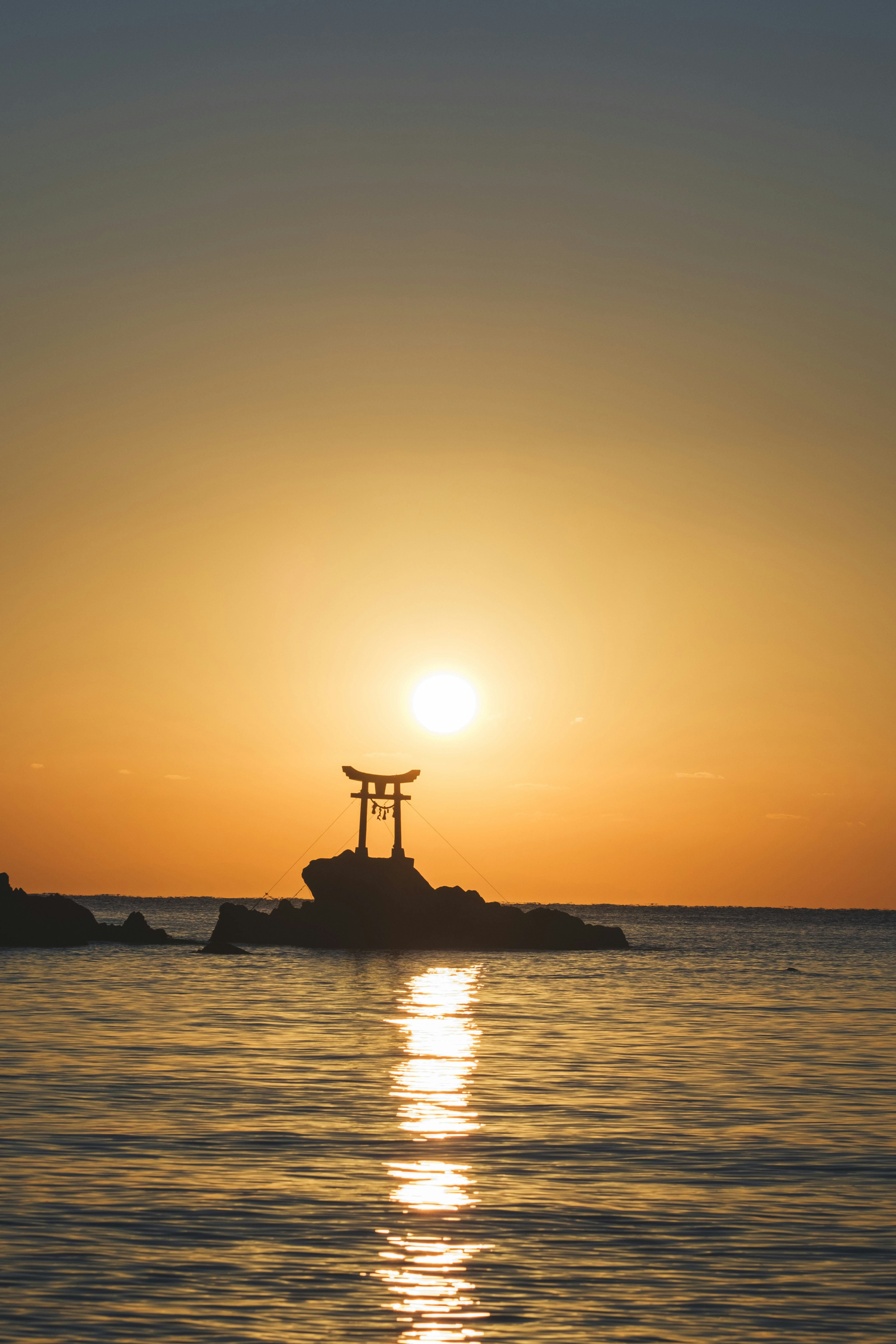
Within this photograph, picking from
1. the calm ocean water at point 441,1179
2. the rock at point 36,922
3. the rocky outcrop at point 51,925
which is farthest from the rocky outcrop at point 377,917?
the calm ocean water at point 441,1179

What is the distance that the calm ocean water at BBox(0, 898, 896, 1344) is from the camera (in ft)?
33.3

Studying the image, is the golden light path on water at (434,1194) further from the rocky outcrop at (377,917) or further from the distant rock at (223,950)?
the rocky outcrop at (377,917)

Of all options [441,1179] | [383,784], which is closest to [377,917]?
[383,784]

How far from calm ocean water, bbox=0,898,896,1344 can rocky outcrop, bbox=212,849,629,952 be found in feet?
130

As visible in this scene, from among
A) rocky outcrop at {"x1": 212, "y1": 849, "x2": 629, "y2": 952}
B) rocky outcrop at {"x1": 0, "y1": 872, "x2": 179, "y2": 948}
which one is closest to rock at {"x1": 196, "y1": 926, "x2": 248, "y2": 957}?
rocky outcrop at {"x1": 212, "y1": 849, "x2": 629, "y2": 952}

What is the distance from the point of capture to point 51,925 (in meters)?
77.8

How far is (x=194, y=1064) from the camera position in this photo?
2425 cm

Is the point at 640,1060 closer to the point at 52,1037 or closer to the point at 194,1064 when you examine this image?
the point at 194,1064

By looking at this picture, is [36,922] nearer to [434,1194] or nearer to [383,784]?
[383,784]

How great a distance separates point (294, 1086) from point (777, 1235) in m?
10.9

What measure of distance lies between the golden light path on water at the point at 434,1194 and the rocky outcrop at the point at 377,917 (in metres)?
43.5

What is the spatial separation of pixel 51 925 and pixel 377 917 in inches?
792

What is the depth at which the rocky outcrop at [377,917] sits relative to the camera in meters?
74.2

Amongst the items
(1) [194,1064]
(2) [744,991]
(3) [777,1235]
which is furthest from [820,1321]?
(2) [744,991]
